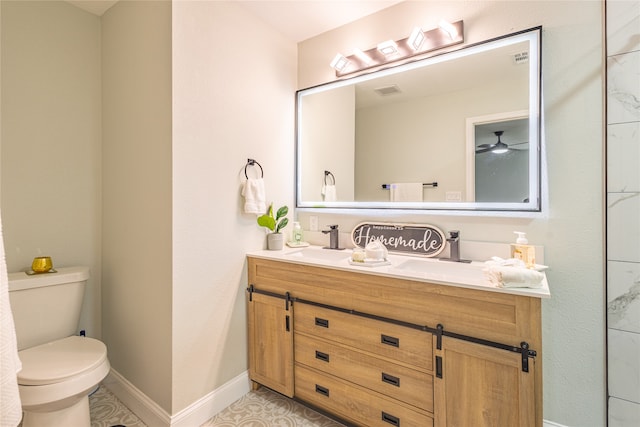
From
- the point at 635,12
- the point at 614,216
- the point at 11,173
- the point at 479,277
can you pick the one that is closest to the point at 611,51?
the point at 635,12

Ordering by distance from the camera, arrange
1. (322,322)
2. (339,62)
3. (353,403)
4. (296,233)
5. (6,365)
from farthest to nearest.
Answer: (296,233) < (339,62) < (322,322) < (353,403) < (6,365)

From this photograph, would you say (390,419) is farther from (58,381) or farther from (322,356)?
(58,381)

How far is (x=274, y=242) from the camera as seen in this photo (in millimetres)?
2088

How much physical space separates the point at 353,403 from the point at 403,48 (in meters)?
2.04

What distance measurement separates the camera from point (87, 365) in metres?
1.47

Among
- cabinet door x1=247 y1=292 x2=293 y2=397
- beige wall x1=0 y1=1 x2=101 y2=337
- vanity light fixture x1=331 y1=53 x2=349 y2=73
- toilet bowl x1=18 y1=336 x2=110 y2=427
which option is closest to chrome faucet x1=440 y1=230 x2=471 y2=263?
cabinet door x1=247 y1=292 x2=293 y2=397

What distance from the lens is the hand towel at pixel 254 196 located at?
76.1 inches

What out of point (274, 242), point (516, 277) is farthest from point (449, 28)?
point (274, 242)

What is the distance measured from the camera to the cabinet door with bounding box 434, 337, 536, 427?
1165mm

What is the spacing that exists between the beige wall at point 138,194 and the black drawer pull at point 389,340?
109 centimetres

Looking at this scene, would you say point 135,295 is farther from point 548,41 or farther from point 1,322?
point 548,41

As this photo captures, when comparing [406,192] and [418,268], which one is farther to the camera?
[406,192]

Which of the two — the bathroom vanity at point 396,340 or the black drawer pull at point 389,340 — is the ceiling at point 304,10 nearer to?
the bathroom vanity at point 396,340

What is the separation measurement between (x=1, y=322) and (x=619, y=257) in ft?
7.46
